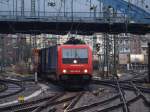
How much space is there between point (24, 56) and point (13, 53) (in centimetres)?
1445

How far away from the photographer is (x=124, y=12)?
163 feet

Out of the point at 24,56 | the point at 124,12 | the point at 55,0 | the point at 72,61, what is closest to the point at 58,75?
the point at 72,61

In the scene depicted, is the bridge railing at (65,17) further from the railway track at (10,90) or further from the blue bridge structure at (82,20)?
the railway track at (10,90)

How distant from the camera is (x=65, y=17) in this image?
46812 millimetres

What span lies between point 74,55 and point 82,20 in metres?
15.5

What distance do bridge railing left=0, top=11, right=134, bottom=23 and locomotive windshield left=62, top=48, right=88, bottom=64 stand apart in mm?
15294

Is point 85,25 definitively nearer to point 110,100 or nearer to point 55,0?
point 55,0

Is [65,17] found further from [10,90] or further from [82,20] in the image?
[10,90]

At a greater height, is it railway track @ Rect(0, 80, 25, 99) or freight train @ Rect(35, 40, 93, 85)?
freight train @ Rect(35, 40, 93, 85)

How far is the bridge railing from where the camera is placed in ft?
151

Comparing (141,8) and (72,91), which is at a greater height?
(141,8)

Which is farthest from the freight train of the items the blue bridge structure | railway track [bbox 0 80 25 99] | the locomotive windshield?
the blue bridge structure

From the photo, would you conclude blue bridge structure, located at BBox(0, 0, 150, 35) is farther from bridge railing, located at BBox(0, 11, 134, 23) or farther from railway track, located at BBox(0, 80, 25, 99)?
railway track, located at BBox(0, 80, 25, 99)

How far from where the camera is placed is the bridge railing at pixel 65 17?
A: 151 feet
